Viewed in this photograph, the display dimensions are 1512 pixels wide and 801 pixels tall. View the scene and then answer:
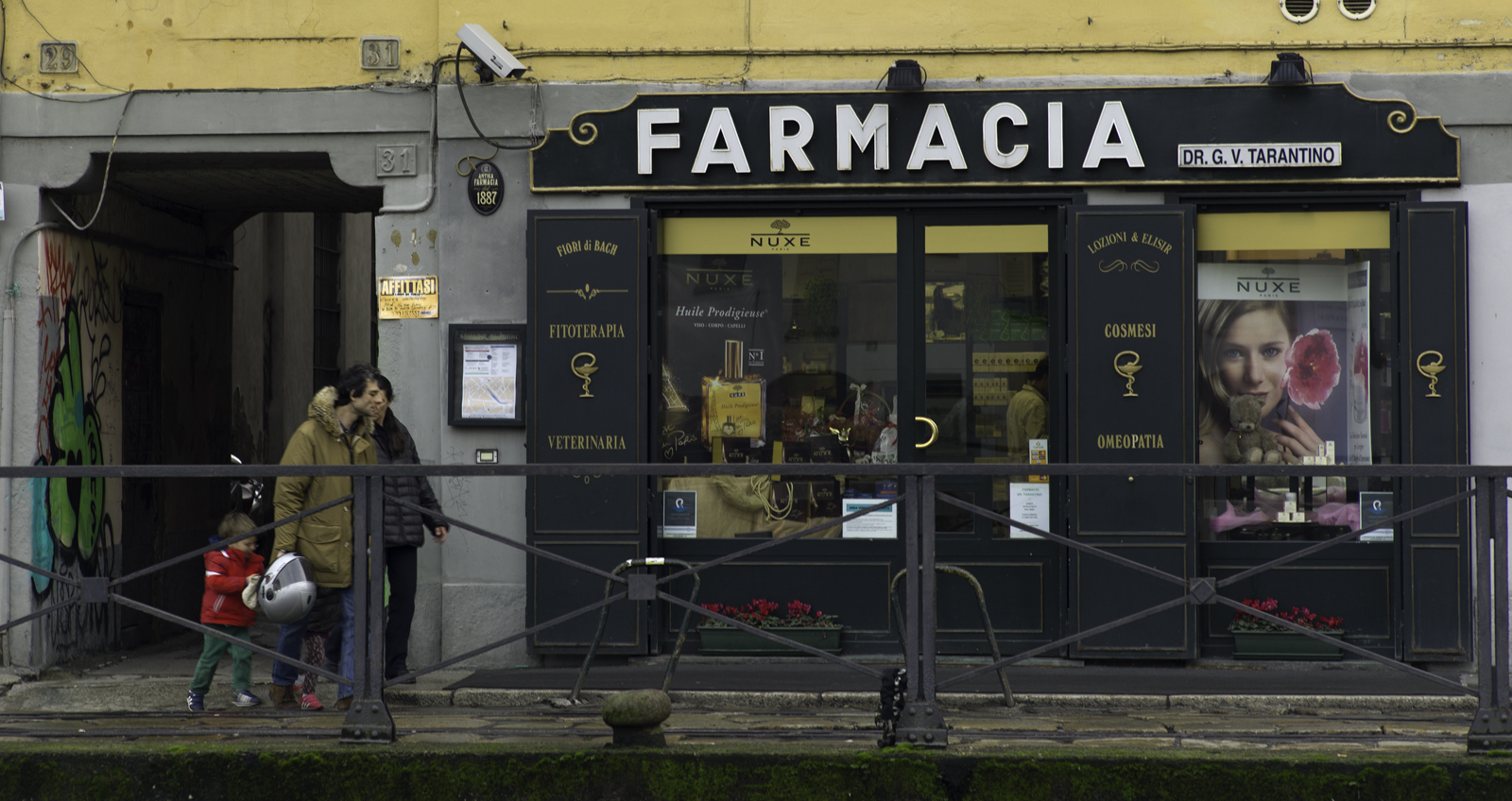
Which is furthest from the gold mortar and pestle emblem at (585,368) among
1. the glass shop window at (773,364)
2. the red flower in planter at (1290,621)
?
the red flower in planter at (1290,621)

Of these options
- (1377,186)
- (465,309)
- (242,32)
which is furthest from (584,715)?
(1377,186)

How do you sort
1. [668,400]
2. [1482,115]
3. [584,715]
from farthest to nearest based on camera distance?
1. [668,400]
2. [1482,115]
3. [584,715]

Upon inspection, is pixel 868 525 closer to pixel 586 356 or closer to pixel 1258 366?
pixel 586 356

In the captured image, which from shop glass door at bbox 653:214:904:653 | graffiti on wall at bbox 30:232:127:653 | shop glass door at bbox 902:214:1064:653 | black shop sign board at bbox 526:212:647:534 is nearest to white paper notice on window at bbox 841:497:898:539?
shop glass door at bbox 653:214:904:653

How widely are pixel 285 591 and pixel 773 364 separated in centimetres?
334

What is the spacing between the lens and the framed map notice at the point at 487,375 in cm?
772

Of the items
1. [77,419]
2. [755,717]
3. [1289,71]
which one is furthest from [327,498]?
[1289,71]

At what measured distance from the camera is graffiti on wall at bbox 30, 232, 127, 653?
25.7ft

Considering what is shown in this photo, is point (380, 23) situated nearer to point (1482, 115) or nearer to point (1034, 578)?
point (1034, 578)

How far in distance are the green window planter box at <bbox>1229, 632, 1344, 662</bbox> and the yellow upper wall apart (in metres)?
3.36

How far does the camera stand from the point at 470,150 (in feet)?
25.6

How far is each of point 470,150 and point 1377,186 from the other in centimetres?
547

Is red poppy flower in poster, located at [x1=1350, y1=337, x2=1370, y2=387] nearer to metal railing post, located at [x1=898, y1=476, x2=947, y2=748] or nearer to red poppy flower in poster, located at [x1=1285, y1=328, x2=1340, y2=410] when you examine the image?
red poppy flower in poster, located at [x1=1285, y1=328, x2=1340, y2=410]

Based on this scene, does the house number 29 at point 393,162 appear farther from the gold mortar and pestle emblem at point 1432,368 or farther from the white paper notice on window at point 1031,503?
the gold mortar and pestle emblem at point 1432,368
